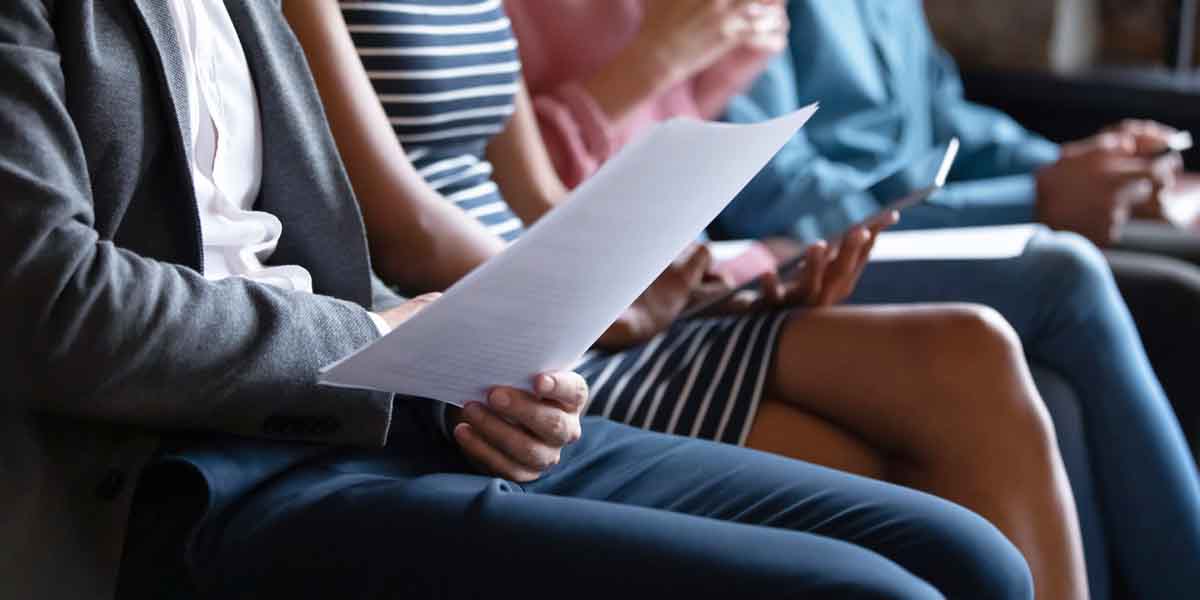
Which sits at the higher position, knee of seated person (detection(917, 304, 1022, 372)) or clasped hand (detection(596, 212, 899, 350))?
clasped hand (detection(596, 212, 899, 350))

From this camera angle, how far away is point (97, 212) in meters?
0.85

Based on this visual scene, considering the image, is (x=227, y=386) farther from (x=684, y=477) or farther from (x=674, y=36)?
(x=674, y=36)

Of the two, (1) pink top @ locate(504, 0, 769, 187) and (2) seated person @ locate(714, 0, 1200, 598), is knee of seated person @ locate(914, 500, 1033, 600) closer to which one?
(2) seated person @ locate(714, 0, 1200, 598)

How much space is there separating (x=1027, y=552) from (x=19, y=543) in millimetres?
746

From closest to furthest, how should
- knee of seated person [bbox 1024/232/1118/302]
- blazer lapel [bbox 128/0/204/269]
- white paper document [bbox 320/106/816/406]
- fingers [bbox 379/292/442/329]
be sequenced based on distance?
1. white paper document [bbox 320/106/816/406]
2. blazer lapel [bbox 128/0/204/269]
3. fingers [bbox 379/292/442/329]
4. knee of seated person [bbox 1024/232/1118/302]

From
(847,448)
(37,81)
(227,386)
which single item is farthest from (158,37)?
(847,448)

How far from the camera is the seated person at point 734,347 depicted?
1136 mm

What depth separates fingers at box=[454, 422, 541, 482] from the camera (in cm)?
91

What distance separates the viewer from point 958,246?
154cm

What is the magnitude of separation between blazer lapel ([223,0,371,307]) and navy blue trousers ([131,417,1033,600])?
0.14 m

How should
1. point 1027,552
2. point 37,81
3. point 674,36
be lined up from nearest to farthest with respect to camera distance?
1. point 37,81
2. point 1027,552
3. point 674,36

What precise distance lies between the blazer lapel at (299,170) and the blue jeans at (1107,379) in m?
0.70

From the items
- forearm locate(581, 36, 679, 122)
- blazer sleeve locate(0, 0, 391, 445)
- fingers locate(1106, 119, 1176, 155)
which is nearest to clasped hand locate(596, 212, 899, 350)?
forearm locate(581, 36, 679, 122)

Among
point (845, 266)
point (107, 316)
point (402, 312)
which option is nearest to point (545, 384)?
point (402, 312)
